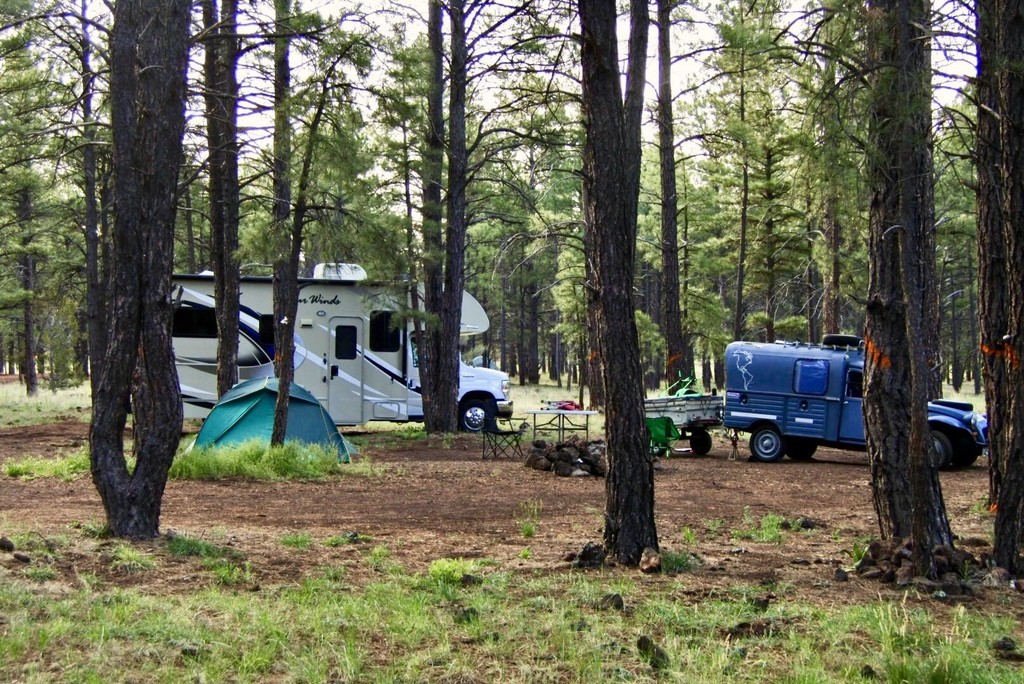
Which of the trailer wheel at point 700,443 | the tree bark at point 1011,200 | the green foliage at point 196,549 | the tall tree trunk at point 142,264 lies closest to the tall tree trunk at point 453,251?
the trailer wheel at point 700,443

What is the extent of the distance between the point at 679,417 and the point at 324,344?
748 centimetres

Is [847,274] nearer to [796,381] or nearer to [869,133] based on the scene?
[796,381]

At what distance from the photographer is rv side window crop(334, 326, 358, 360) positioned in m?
19.8

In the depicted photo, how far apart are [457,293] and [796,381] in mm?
6780

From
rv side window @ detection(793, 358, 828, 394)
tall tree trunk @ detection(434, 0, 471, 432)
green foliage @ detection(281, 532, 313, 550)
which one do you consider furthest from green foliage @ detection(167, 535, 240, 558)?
tall tree trunk @ detection(434, 0, 471, 432)

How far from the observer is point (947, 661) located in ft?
15.1

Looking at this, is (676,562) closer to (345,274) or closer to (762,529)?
(762,529)

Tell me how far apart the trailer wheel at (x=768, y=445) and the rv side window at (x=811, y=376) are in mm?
827

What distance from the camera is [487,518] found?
955 cm

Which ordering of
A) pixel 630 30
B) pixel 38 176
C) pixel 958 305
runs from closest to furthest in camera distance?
1. pixel 630 30
2. pixel 38 176
3. pixel 958 305

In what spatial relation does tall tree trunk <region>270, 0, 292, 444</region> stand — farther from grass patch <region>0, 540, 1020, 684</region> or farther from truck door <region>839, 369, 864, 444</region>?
truck door <region>839, 369, 864, 444</region>

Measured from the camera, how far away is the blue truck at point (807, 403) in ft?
49.6

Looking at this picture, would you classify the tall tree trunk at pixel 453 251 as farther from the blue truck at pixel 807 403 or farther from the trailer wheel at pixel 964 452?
the trailer wheel at pixel 964 452

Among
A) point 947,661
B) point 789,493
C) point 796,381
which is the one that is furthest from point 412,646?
point 796,381
